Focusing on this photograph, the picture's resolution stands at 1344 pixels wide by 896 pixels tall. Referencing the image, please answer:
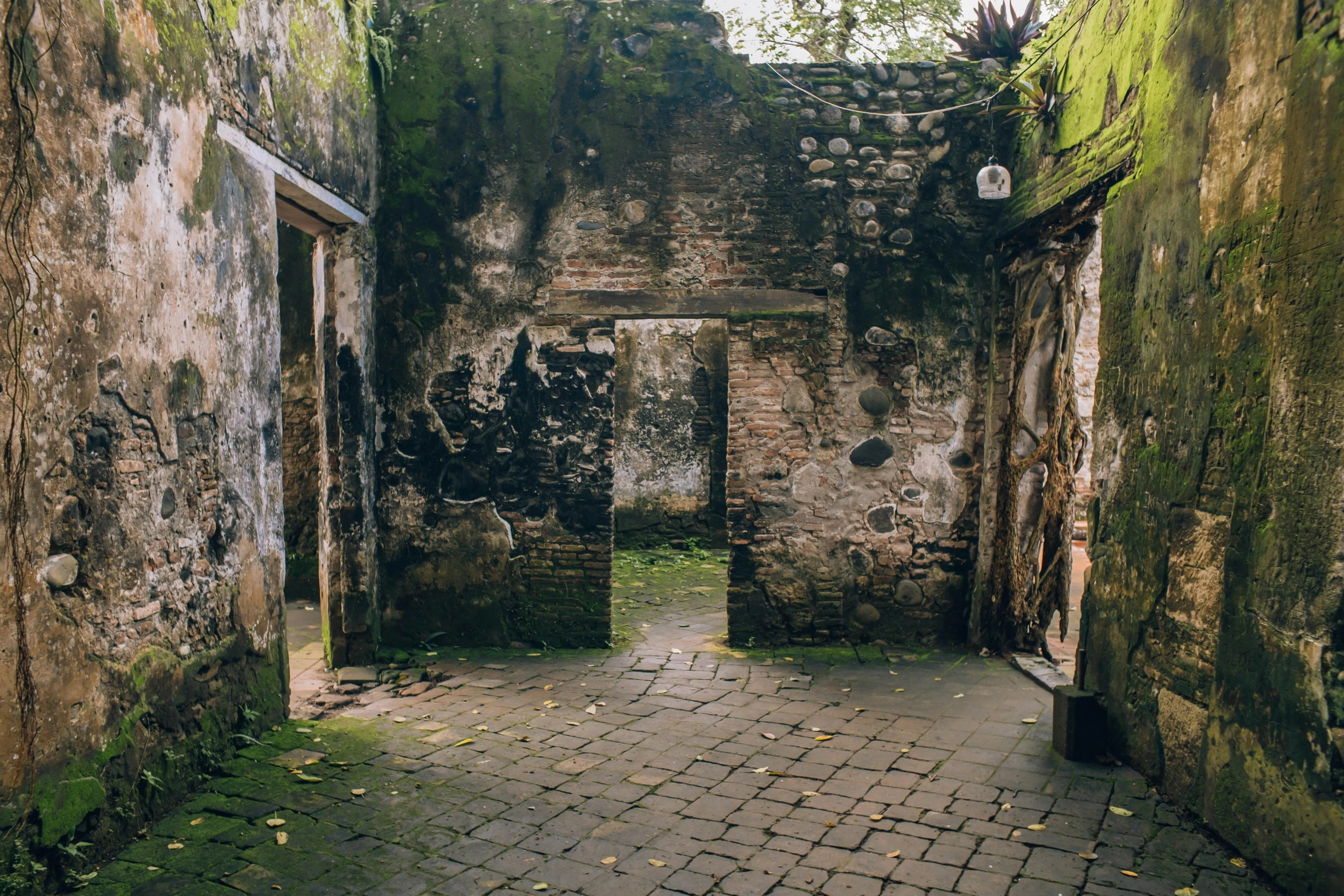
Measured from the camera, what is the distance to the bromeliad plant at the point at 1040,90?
5.06 m

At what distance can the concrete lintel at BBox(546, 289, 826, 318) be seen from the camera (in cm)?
590

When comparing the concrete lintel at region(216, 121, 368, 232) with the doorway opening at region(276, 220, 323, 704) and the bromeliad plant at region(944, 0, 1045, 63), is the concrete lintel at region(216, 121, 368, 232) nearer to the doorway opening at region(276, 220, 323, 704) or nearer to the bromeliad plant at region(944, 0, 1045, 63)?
the doorway opening at region(276, 220, 323, 704)

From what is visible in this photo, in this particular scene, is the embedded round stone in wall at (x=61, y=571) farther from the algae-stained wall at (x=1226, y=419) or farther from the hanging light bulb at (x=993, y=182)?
the hanging light bulb at (x=993, y=182)

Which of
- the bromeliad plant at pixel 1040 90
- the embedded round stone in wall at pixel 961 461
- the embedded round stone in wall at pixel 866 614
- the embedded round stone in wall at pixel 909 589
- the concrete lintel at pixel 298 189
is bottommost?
the embedded round stone in wall at pixel 866 614

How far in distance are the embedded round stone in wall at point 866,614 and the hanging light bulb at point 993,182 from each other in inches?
109

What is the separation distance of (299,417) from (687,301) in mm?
3887

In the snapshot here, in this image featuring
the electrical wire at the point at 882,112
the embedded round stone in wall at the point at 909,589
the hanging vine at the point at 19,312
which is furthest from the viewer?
the embedded round stone in wall at the point at 909,589

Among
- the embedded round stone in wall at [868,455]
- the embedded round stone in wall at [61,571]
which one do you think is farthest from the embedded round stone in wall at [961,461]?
the embedded round stone in wall at [61,571]

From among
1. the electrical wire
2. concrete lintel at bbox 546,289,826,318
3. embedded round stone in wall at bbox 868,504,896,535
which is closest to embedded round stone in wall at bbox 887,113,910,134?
the electrical wire

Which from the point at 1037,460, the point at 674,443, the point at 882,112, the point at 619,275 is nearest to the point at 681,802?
the point at 1037,460

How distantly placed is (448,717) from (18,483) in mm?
2517

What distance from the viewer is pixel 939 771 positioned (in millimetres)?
3955

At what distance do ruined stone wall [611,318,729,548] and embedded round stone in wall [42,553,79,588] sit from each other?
7.65 metres

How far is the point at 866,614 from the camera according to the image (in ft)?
19.8
